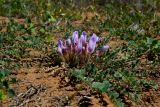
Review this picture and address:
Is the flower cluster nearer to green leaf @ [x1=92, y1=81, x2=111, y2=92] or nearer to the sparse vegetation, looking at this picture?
the sparse vegetation

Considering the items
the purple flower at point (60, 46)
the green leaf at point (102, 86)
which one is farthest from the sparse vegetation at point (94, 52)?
the purple flower at point (60, 46)

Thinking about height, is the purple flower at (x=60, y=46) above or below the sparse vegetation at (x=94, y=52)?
above

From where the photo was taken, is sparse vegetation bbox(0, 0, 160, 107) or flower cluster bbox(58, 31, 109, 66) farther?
flower cluster bbox(58, 31, 109, 66)

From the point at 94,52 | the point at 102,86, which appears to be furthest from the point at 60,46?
the point at 102,86

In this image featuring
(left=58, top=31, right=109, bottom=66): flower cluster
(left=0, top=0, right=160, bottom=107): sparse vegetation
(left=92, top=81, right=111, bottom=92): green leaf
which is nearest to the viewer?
(left=92, top=81, right=111, bottom=92): green leaf

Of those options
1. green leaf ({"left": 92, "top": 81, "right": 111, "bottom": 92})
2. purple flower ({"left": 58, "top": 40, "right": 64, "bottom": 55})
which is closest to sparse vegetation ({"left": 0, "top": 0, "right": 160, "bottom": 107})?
green leaf ({"left": 92, "top": 81, "right": 111, "bottom": 92})

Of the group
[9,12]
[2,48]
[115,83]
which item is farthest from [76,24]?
[115,83]

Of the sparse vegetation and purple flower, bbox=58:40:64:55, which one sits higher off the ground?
purple flower, bbox=58:40:64:55

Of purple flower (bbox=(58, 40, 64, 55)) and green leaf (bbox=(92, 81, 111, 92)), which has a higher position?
purple flower (bbox=(58, 40, 64, 55))

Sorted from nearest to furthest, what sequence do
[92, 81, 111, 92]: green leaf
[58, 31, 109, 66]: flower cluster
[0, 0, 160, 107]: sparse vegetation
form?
[92, 81, 111, 92]: green leaf, [0, 0, 160, 107]: sparse vegetation, [58, 31, 109, 66]: flower cluster

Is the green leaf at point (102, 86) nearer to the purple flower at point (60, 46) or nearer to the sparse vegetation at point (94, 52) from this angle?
the sparse vegetation at point (94, 52)

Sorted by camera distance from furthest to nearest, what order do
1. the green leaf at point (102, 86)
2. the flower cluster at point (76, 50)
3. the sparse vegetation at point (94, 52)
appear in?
the flower cluster at point (76, 50), the sparse vegetation at point (94, 52), the green leaf at point (102, 86)
